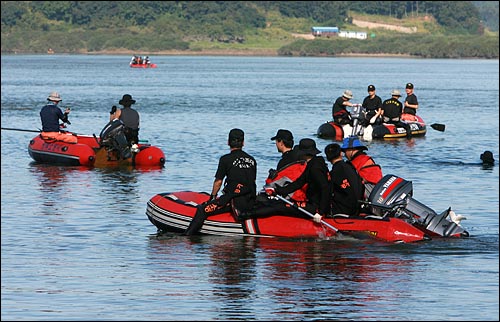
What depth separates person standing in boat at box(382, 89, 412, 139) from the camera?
117ft

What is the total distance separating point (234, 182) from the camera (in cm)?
1769

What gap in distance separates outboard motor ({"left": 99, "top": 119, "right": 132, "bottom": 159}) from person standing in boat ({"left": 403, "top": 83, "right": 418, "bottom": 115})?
11321 millimetres

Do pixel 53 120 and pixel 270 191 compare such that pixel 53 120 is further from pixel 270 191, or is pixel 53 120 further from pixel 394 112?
pixel 394 112

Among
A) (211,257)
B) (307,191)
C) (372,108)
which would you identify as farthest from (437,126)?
(211,257)

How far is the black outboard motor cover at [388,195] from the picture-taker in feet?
57.8

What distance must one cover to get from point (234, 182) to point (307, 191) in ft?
3.71

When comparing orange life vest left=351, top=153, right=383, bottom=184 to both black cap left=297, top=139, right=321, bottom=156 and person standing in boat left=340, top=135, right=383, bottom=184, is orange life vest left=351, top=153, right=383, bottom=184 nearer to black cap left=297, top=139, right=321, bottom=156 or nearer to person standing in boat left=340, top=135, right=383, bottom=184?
person standing in boat left=340, top=135, right=383, bottom=184

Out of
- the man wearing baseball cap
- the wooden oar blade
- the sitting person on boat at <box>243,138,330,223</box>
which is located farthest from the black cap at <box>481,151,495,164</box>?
the sitting person on boat at <box>243,138,330,223</box>

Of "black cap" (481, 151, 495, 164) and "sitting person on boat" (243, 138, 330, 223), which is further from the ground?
"sitting person on boat" (243, 138, 330, 223)

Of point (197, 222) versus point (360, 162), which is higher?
point (360, 162)

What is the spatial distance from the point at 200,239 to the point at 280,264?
2148 millimetres

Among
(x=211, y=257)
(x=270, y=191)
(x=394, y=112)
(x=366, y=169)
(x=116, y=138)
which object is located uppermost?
(x=366, y=169)

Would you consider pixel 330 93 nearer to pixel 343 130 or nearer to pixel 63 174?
pixel 343 130

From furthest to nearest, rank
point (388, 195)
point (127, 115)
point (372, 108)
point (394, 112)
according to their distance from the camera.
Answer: point (394, 112)
point (372, 108)
point (127, 115)
point (388, 195)
